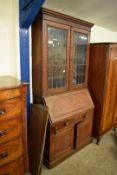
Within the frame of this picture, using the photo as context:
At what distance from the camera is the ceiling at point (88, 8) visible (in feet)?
6.34

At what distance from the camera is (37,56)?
6.13ft

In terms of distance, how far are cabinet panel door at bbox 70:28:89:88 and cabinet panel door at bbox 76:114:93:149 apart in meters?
0.59

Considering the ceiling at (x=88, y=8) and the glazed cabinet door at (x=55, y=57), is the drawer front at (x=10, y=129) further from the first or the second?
the ceiling at (x=88, y=8)

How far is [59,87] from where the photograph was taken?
6.72 ft

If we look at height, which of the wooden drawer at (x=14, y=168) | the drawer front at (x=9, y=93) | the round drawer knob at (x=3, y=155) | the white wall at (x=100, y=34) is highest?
the white wall at (x=100, y=34)

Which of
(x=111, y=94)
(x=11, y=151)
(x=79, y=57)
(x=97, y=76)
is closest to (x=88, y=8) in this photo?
(x=79, y=57)

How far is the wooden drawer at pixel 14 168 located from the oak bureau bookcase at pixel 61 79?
→ 0.41 metres

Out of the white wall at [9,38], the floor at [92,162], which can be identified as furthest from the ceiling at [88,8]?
the floor at [92,162]

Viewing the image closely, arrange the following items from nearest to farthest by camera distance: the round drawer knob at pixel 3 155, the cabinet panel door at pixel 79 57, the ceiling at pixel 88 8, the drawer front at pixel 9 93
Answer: the drawer front at pixel 9 93 → the round drawer knob at pixel 3 155 → the ceiling at pixel 88 8 → the cabinet panel door at pixel 79 57

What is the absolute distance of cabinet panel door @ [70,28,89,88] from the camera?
6.94ft

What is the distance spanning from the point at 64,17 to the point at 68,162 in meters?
2.01

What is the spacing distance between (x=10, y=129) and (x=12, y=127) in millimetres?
26

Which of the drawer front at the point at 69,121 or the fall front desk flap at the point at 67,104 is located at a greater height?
the fall front desk flap at the point at 67,104

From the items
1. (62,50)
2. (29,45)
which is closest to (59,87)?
(62,50)
